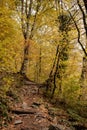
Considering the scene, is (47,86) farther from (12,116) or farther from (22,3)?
(22,3)

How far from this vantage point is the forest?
10797mm

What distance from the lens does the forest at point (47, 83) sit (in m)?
10.8

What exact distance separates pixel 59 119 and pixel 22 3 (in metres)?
10.8

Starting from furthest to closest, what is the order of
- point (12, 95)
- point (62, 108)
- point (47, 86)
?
point (47, 86) < point (62, 108) < point (12, 95)

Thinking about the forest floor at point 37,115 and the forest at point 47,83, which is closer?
the forest floor at point 37,115

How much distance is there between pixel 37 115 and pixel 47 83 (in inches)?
168

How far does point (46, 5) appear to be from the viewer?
19.2 metres

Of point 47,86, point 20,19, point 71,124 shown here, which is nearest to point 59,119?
point 71,124

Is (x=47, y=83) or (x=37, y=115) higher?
(x=47, y=83)

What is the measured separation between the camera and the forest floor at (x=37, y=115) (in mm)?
10336

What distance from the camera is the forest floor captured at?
33.9ft

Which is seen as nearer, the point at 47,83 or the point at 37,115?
the point at 37,115

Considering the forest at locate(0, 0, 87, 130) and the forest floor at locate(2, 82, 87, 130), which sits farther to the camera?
the forest at locate(0, 0, 87, 130)

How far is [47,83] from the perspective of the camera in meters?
15.7
